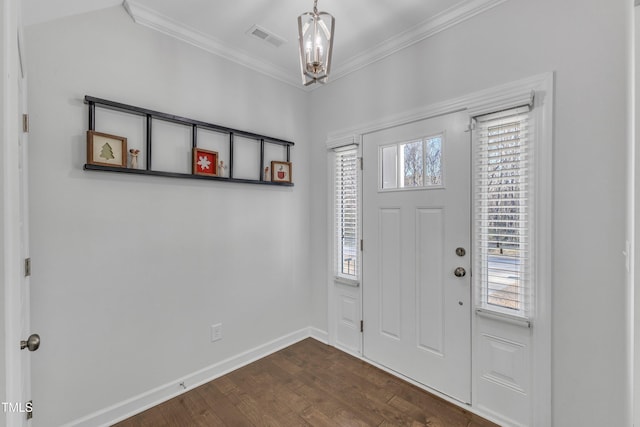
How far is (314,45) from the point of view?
1399 mm

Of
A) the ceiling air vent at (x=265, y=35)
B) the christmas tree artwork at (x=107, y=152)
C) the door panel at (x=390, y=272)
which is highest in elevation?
the ceiling air vent at (x=265, y=35)

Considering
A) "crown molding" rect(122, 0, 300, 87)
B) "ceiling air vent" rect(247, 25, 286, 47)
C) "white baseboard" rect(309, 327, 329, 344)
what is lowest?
"white baseboard" rect(309, 327, 329, 344)

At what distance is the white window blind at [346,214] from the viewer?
108 inches

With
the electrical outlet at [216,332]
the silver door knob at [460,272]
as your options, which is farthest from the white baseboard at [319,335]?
the silver door knob at [460,272]

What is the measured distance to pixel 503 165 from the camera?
5.97 feet

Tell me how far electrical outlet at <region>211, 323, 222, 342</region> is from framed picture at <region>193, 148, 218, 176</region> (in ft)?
4.14

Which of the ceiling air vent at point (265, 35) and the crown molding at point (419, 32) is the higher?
the ceiling air vent at point (265, 35)

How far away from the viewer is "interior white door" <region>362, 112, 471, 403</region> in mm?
2006

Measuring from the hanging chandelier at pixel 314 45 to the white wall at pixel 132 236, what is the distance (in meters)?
1.25

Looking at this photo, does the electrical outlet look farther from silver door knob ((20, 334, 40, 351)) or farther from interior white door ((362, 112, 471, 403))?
silver door knob ((20, 334, 40, 351))

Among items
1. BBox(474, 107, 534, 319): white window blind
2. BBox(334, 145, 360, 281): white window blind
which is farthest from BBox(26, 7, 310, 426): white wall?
BBox(474, 107, 534, 319): white window blind

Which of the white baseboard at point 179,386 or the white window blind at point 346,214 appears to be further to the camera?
the white window blind at point 346,214

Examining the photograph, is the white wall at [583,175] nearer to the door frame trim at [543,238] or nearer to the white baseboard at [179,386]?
the door frame trim at [543,238]

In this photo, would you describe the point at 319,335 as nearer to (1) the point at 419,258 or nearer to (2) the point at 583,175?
(1) the point at 419,258
